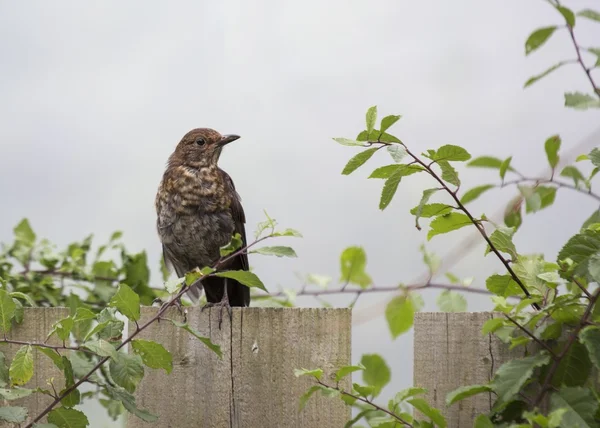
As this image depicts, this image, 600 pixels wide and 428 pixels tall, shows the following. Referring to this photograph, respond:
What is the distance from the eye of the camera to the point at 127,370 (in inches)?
94.0

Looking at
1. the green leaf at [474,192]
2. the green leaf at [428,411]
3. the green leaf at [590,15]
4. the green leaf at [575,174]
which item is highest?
the green leaf at [590,15]

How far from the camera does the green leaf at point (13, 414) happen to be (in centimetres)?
250

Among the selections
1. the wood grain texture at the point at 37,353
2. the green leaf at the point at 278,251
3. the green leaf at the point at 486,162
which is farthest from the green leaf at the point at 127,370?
the green leaf at the point at 486,162

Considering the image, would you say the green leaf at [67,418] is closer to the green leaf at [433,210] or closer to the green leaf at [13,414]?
the green leaf at [13,414]

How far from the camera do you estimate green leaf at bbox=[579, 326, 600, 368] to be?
206 centimetres

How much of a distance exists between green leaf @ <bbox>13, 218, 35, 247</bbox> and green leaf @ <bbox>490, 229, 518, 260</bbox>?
3060 millimetres

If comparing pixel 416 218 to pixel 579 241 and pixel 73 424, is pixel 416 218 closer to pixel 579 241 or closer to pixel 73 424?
pixel 579 241

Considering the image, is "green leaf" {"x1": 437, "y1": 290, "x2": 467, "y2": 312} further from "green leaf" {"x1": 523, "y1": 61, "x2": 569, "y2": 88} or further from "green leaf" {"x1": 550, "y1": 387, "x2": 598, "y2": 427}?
"green leaf" {"x1": 523, "y1": 61, "x2": 569, "y2": 88}

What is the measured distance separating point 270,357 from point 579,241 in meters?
1.08

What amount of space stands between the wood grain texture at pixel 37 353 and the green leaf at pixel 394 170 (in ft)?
4.37

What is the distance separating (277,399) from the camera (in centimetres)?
269

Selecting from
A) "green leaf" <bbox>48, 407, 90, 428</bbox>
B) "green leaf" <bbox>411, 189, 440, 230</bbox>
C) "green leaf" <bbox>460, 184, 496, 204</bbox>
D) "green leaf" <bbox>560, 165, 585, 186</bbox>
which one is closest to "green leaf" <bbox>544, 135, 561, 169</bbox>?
"green leaf" <bbox>560, 165, 585, 186</bbox>

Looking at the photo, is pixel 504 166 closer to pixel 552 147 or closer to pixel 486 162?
pixel 486 162

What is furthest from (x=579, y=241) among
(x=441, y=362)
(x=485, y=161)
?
(x=441, y=362)
